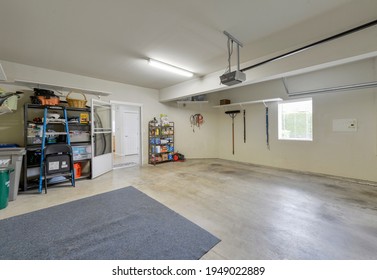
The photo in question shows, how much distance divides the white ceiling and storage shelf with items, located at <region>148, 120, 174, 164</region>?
9.06 feet

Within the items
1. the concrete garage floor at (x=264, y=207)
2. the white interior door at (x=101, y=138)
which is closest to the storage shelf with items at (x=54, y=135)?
the white interior door at (x=101, y=138)

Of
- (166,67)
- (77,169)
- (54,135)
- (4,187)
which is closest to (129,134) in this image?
(77,169)

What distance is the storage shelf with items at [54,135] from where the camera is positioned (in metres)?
3.41

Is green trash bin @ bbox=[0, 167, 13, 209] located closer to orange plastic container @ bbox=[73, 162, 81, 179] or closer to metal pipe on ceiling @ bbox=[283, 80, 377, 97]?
Answer: orange plastic container @ bbox=[73, 162, 81, 179]

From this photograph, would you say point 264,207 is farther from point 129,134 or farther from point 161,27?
point 129,134

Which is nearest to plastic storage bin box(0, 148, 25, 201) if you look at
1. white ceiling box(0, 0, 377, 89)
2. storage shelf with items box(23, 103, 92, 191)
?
storage shelf with items box(23, 103, 92, 191)

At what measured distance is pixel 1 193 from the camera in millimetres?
A: 2559

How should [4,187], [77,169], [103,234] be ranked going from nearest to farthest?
[103,234]
[4,187]
[77,169]

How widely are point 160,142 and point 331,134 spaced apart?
5.08 metres

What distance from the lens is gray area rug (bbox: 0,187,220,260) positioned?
161 centimetres

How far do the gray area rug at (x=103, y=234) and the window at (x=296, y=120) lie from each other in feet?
14.0

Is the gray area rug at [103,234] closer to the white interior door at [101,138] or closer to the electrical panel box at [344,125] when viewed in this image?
the white interior door at [101,138]

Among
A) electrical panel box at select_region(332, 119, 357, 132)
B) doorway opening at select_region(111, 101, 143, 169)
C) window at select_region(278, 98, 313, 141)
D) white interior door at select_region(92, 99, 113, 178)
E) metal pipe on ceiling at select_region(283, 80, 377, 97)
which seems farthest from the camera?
doorway opening at select_region(111, 101, 143, 169)

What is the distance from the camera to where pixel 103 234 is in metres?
1.93
